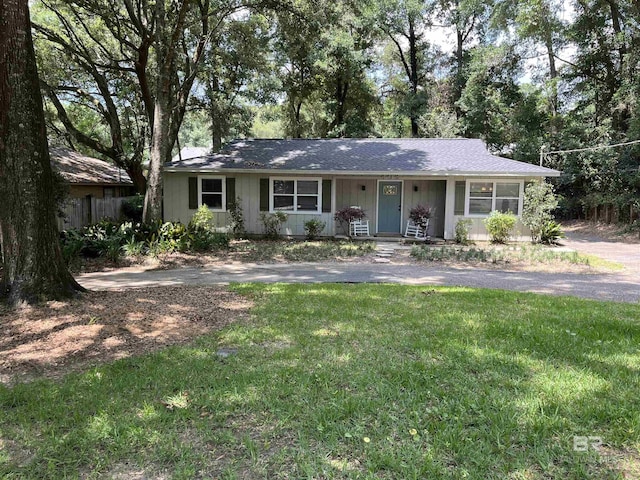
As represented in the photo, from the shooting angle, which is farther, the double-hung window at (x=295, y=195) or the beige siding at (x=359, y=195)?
the beige siding at (x=359, y=195)

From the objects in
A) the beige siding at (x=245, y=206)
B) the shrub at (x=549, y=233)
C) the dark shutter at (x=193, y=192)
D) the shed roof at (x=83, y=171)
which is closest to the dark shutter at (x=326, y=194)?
the beige siding at (x=245, y=206)

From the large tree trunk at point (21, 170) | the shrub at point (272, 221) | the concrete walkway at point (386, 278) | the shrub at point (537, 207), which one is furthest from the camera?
the shrub at point (272, 221)

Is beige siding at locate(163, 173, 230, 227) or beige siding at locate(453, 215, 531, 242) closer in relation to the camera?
beige siding at locate(453, 215, 531, 242)

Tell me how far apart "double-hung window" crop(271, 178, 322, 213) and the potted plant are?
324 centimetres

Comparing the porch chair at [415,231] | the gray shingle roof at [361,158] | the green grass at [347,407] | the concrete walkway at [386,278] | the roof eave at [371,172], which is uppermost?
the gray shingle roof at [361,158]

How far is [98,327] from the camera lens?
4.63 meters

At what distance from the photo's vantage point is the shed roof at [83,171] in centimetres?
1650

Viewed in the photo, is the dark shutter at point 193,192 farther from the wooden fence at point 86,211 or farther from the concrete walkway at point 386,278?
the concrete walkway at point 386,278


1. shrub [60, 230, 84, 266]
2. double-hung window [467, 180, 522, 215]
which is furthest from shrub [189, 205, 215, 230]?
double-hung window [467, 180, 522, 215]

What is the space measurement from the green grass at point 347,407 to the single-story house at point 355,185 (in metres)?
9.49

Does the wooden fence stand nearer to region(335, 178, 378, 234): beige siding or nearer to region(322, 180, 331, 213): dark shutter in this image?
region(322, 180, 331, 213): dark shutter

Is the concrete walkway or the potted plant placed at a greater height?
the potted plant

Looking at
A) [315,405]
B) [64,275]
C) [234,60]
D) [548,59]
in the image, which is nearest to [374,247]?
[64,275]

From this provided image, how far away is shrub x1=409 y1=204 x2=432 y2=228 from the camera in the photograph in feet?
44.5
